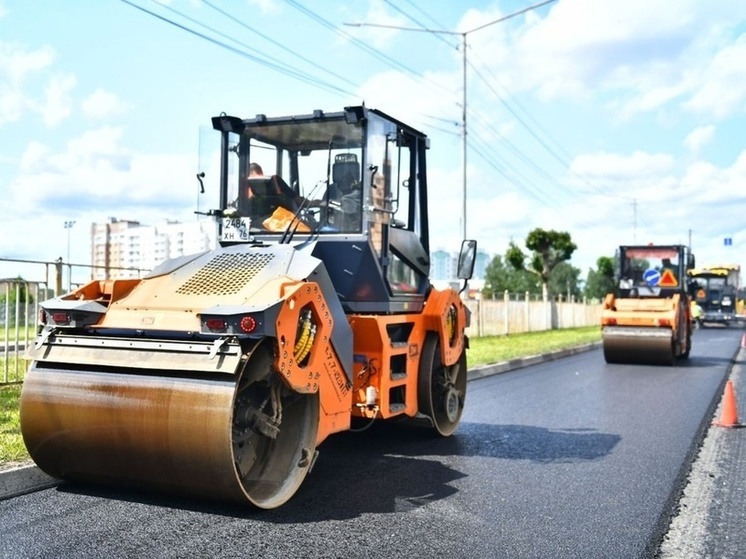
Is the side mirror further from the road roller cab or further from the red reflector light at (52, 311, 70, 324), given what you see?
the road roller cab

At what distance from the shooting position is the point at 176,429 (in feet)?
15.1

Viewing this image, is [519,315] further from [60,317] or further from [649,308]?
[60,317]

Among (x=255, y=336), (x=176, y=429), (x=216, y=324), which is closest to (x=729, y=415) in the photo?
(x=255, y=336)

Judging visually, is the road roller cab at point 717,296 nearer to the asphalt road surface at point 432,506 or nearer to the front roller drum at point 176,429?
the asphalt road surface at point 432,506

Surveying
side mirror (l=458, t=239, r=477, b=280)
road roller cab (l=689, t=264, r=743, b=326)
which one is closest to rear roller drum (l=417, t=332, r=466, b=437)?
side mirror (l=458, t=239, r=477, b=280)

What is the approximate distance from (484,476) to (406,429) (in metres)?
1.95

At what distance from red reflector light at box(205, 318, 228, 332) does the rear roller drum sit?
2839mm

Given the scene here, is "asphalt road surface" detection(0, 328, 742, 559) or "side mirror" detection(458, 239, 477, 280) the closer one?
"asphalt road surface" detection(0, 328, 742, 559)

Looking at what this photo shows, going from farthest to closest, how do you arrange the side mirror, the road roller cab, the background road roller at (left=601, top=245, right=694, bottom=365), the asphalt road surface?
the road roller cab → the background road roller at (left=601, top=245, right=694, bottom=365) → the side mirror → the asphalt road surface

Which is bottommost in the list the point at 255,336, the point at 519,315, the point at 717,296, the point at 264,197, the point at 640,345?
the point at 640,345

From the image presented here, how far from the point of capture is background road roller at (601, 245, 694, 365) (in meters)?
16.0

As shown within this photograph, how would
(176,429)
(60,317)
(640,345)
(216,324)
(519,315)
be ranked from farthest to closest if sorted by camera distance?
1. (519,315)
2. (640,345)
3. (60,317)
4. (216,324)
5. (176,429)

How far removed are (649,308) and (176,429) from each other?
13.4m

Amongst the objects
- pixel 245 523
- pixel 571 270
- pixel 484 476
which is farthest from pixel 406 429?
pixel 571 270
